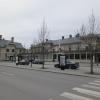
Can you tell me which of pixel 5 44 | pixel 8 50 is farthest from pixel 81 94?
pixel 5 44

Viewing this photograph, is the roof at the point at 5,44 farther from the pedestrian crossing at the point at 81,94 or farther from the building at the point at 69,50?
the pedestrian crossing at the point at 81,94

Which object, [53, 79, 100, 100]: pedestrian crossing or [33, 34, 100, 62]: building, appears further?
[33, 34, 100, 62]: building

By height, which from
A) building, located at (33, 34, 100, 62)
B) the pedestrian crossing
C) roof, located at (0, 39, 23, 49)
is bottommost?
the pedestrian crossing

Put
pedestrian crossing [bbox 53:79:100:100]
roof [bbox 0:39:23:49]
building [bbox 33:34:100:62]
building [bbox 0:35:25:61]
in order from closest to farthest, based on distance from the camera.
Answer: pedestrian crossing [bbox 53:79:100:100] < building [bbox 33:34:100:62] < building [bbox 0:35:25:61] < roof [bbox 0:39:23:49]

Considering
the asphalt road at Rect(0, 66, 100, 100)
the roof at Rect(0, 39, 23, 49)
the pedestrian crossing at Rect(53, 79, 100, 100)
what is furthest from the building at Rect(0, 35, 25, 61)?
the pedestrian crossing at Rect(53, 79, 100, 100)

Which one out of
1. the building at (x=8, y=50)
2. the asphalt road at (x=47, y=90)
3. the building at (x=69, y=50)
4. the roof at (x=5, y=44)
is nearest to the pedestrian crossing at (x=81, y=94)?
the asphalt road at (x=47, y=90)

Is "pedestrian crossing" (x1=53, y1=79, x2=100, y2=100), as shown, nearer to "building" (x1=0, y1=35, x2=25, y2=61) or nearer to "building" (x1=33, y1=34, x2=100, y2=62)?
"building" (x1=33, y1=34, x2=100, y2=62)

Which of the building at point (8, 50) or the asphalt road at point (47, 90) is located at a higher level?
the building at point (8, 50)

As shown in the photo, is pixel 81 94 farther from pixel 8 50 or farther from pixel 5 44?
pixel 5 44

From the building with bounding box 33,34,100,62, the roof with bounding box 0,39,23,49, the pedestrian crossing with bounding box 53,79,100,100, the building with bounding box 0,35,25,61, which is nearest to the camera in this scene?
the pedestrian crossing with bounding box 53,79,100,100

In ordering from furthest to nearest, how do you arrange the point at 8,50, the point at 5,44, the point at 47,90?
the point at 5,44, the point at 8,50, the point at 47,90

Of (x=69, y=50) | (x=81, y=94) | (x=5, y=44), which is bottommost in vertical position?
(x=81, y=94)

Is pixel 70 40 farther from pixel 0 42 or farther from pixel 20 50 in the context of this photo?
pixel 0 42

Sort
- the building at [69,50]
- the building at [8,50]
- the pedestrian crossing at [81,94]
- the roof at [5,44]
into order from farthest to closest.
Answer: the roof at [5,44] < the building at [8,50] < the building at [69,50] < the pedestrian crossing at [81,94]
